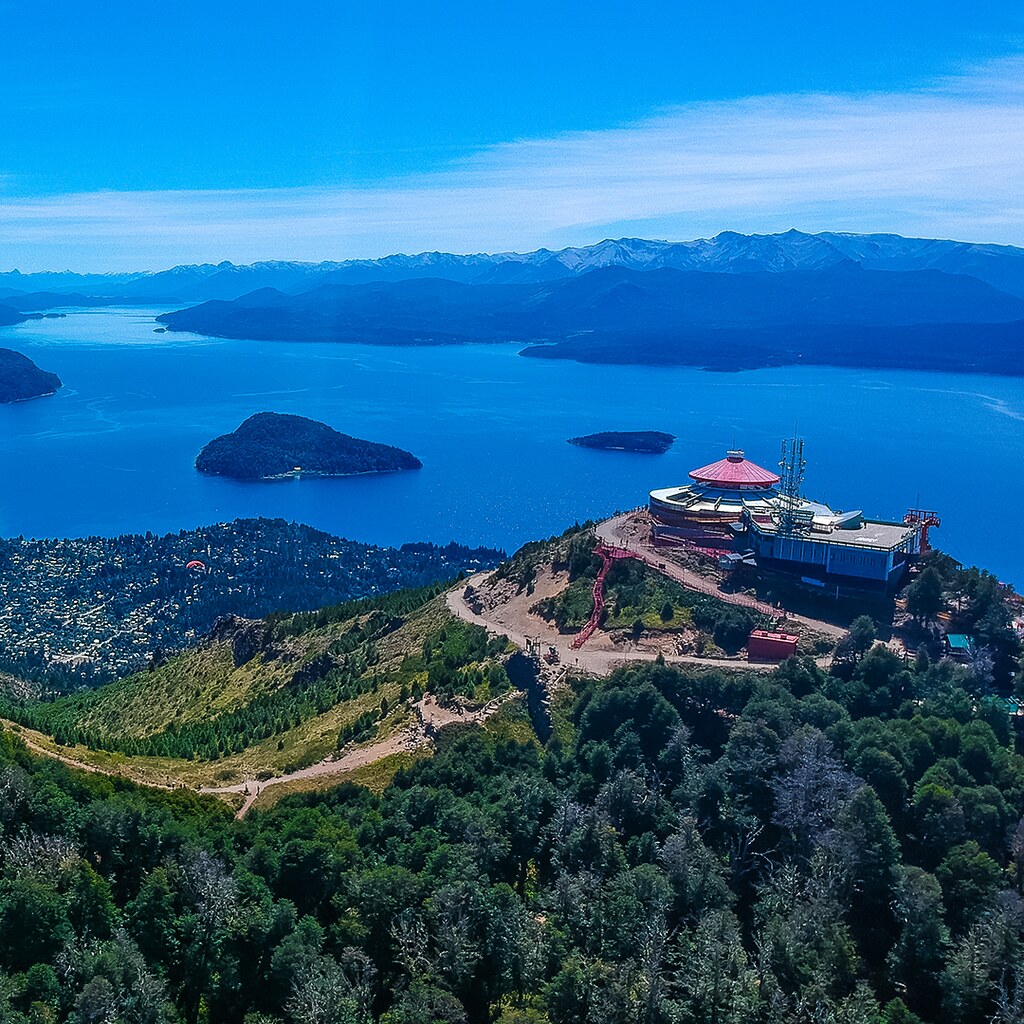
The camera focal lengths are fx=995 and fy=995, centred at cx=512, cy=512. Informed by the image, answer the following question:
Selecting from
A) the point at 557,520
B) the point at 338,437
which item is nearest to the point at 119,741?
the point at 557,520

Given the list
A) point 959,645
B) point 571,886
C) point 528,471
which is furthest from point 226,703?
point 528,471

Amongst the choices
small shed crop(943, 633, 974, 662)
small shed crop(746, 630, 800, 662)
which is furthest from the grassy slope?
small shed crop(943, 633, 974, 662)

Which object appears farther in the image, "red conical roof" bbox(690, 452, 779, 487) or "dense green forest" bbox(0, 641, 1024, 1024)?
"red conical roof" bbox(690, 452, 779, 487)

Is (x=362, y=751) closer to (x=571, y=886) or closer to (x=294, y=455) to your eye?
(x=571, y=886)

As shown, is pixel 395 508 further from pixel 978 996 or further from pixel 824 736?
pixel 978 996

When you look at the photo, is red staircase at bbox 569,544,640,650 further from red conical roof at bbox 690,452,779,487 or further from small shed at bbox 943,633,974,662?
small shed at bbox 943,633,974,662

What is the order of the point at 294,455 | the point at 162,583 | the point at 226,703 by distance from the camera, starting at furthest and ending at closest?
1. the point at 294,455
2. the point at 162,583
3. the point at 226,703

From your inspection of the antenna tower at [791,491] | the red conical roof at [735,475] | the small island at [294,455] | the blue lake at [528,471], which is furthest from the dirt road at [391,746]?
the small island at [294,455]
